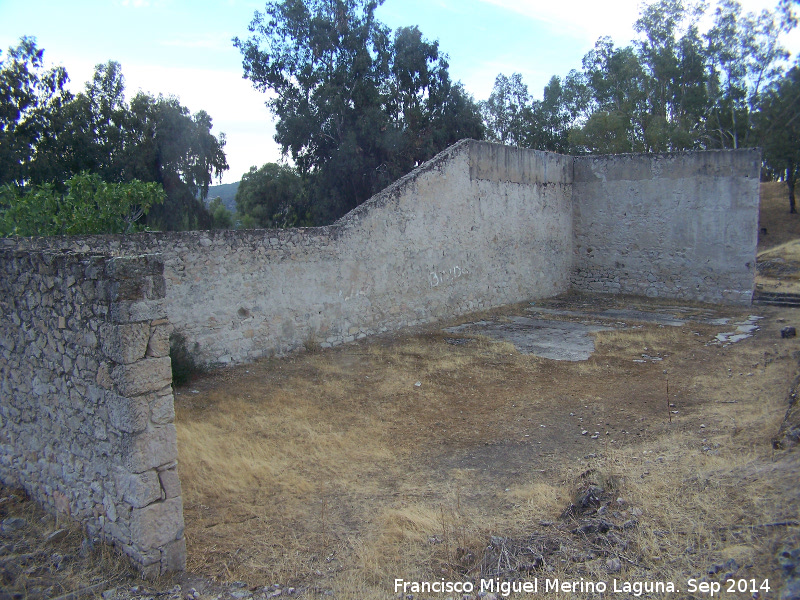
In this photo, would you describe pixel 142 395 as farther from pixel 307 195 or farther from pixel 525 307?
pixel 307 195

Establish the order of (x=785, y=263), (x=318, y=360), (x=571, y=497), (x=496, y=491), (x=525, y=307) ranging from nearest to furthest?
(x=571, y=497), (x=496, y=491), (x=318, y=360), (x=525, y=307), (x=785, y=263)

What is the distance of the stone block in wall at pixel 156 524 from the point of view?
386 centimetres

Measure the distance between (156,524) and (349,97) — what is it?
22731 millimetres

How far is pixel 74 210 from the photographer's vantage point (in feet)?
32.9

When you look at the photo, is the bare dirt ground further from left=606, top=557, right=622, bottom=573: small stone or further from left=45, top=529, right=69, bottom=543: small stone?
left=45, top=529, right=69, bottom=543: small stone

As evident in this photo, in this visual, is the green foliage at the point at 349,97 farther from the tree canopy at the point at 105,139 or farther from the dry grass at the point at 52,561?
the dry grass at the point at 52,561

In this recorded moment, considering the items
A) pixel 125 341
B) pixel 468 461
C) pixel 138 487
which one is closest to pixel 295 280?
pixel 468 461

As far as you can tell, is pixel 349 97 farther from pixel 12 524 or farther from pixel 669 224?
pixel 12 524

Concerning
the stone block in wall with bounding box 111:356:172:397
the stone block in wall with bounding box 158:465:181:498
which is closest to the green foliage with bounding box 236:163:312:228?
the stone block in wall with bounding box 111:356:172:397

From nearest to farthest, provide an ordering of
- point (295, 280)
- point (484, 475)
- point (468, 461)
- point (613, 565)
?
point (613, 565) → point (484, 475) → point (468, 461) → point (295, 280)

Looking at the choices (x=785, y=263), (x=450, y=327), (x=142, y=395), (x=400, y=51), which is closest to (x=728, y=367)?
(x=450, y=327)

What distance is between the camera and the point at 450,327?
12.9 metres

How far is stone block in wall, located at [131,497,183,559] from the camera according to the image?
12.7ft

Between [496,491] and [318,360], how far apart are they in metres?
5.45
